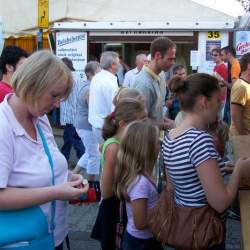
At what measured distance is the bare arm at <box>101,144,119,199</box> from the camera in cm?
296

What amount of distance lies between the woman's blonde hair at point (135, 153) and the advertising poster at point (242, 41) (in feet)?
26.0

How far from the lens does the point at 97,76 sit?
6.13 metres

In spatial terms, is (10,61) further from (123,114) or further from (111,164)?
(111,164)

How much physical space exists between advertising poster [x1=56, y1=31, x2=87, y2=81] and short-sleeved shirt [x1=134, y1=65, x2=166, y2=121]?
6.96m

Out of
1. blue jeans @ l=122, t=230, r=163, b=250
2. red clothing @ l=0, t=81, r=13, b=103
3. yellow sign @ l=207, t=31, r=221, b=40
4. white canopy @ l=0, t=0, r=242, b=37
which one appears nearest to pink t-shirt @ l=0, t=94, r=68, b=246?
blue jeans @ l=122, t=230, r=163, b=250

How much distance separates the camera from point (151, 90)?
441 centimetres

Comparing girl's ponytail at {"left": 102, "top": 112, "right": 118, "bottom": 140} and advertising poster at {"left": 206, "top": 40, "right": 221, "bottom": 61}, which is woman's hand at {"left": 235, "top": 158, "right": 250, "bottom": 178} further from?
advertising poster at {"left": 206, "top": 40, "right": 221, "bottom": 61}

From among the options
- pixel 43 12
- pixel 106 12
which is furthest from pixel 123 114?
pixel 106 12

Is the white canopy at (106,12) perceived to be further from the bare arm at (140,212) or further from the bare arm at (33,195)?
the bare arm at (33,195)

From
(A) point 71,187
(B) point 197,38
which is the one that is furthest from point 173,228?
(B) point 197,38

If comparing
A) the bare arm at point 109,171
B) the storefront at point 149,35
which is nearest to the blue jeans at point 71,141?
the storefront at point 149,35

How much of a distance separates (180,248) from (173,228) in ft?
0.35

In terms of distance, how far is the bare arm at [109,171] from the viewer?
117 inches

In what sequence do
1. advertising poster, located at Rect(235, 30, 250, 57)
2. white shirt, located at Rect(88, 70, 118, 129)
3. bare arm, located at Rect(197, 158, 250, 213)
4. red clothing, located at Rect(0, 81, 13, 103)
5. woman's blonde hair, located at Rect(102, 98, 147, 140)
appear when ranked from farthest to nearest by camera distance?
advertising poster, located at Rect(235, 30, 250, 57) < white shirt, located at Rect(88, 70, 118, 129) < red clothing, located at Rect(0, 81, 13, 103) < woman's blonde hair, located at Rect(102, 98, 147, 140) < bare arm, located at Rect(197, 158, 250, 213)
